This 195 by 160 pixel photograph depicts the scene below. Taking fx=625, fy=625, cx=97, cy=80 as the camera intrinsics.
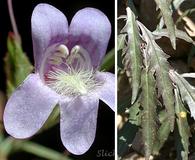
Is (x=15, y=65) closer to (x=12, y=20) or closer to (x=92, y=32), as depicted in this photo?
(x=12, y=20)

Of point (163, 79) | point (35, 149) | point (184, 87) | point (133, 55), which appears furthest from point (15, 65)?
point (184, 87)

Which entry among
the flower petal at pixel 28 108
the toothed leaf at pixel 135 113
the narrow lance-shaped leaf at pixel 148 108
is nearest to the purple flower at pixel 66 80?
the flower petal at pixel 28 108

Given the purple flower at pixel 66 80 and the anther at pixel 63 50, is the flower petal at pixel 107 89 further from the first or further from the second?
the anther at pixel 63 50

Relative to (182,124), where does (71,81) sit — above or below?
above

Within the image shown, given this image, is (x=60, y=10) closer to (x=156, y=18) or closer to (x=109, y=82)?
(x=109, y=82)

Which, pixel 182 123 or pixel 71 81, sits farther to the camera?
pixel 182 123

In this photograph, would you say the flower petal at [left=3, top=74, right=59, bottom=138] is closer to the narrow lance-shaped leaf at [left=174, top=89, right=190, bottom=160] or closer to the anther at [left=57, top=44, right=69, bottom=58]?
the anther at [left=57, top=44, right=69, bottom=58]

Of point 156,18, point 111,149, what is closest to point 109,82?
point 111,149
